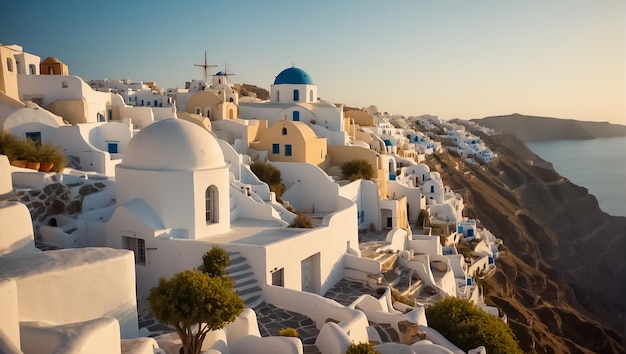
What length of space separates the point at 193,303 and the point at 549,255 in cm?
5005

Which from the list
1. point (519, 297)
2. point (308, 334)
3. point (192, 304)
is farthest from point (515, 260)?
point (192, 304)

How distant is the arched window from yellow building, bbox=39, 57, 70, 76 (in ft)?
43.8

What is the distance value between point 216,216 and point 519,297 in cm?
2778

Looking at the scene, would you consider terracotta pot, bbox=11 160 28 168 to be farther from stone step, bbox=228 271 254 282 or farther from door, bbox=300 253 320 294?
door, bbox=300 253 320 294

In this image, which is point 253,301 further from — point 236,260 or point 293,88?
point 293,88

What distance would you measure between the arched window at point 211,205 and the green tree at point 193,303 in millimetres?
5880

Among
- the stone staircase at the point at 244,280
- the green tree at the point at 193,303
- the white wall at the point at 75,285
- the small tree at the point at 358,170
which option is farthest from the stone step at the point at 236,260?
the small tree at the point at 358,170

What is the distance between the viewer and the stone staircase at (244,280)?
1141cm

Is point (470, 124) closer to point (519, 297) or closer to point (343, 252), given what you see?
point (519, 297)

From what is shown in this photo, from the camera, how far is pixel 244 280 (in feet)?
38.1

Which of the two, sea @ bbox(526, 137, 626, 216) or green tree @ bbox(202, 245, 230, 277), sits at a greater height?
green tree @ bbox(202, 245, 230, 277)

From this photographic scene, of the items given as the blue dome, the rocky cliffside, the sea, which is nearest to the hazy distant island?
the sea

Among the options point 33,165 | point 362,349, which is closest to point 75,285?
point 362,349

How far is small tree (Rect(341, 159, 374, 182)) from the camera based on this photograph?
2345 centimetres
